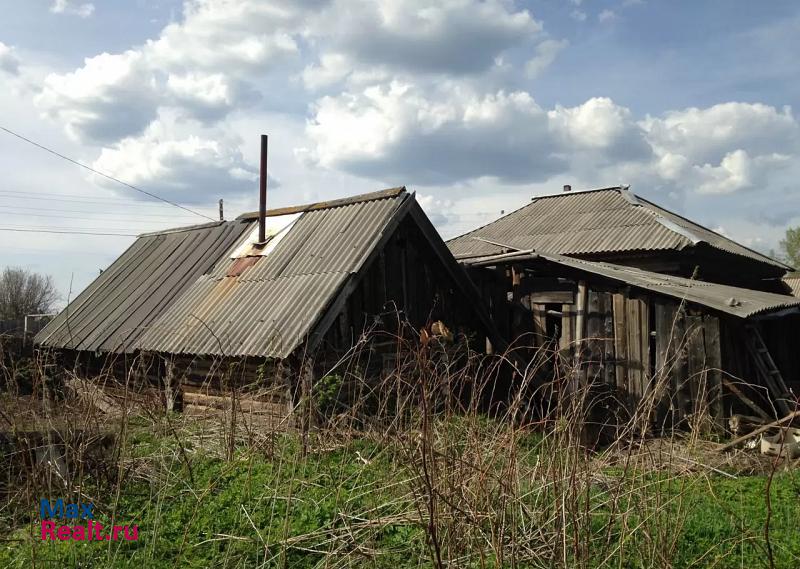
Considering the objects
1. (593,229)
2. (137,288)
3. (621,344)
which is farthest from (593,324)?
(137,288)

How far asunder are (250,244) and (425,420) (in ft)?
34.6

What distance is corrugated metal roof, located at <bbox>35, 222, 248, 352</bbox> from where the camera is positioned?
12.0m

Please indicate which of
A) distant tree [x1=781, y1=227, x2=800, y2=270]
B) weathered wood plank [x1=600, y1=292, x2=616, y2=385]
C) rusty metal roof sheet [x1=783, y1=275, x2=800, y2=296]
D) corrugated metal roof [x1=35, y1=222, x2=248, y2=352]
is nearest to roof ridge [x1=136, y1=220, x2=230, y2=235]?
corrugated metal roof [x1=35, y1=222, x2=248, y2=352]

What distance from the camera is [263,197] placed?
1301 centimetres

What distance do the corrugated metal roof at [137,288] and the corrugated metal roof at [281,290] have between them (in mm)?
668

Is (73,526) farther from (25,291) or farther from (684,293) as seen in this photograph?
(25,291)

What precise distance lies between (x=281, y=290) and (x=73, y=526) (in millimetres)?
5791

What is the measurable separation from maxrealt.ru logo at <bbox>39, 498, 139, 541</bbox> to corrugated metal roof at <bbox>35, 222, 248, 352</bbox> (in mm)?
6669

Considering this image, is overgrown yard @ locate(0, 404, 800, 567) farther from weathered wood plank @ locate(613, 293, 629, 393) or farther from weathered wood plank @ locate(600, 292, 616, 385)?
weathered wood plank @ locate(600, 292, 616, 385)

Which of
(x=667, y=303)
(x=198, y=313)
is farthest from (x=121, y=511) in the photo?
(x=667, y=303)

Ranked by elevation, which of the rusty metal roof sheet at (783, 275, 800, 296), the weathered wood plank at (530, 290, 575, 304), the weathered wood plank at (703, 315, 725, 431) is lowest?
the weathered wood plank at (703, 315, 725, 431)

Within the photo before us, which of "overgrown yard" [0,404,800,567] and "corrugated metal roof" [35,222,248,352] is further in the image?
"corrugated metal roof" [35,222,248,352]

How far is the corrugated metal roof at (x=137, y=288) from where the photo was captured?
1202 centimetres

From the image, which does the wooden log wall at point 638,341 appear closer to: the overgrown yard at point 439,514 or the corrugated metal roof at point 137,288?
the overgrown yard at point 439,514
